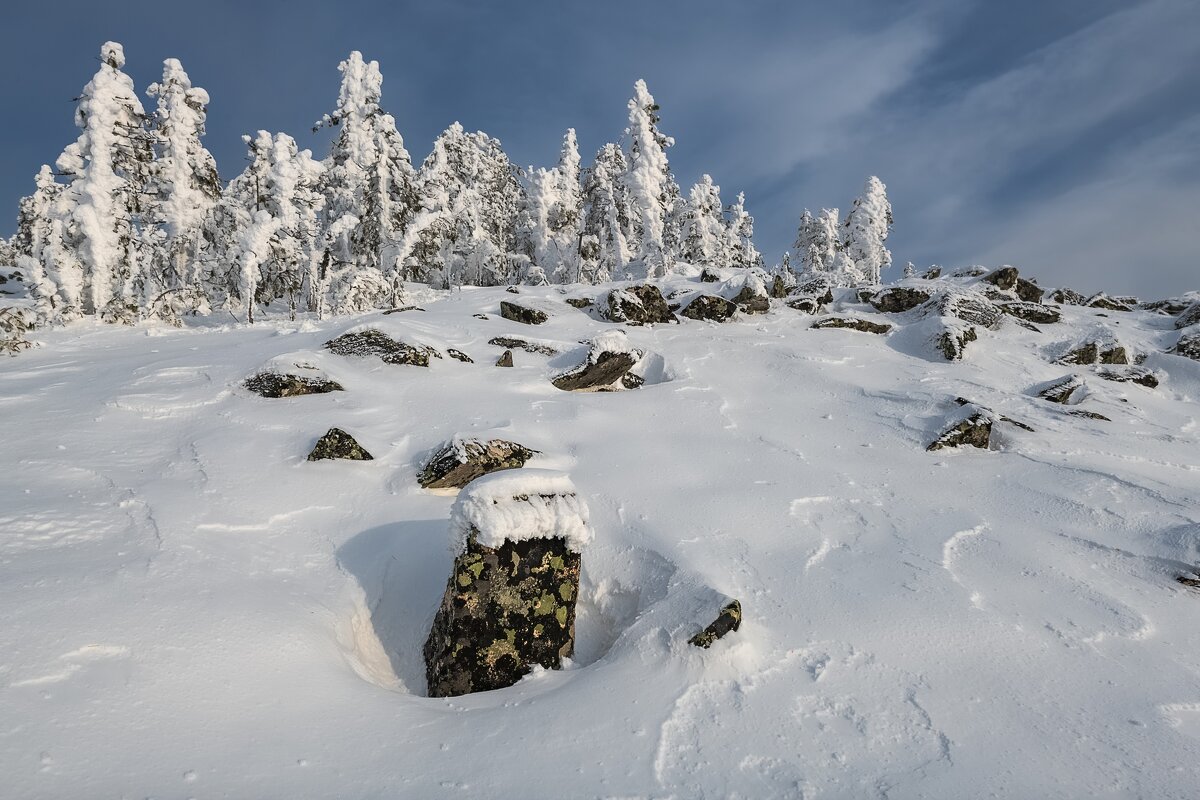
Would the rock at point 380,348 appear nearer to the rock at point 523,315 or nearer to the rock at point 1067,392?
the rock at point 523,315

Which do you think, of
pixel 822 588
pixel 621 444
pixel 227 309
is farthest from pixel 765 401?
pixel 227 309

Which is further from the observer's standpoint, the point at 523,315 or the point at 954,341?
the point at 523,315

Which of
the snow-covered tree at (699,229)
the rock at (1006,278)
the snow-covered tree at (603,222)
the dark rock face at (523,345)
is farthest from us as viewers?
the snow-covered tree at (699,229)

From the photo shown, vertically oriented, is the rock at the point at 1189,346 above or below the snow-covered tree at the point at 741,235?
below

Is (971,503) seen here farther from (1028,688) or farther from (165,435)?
(165,435)

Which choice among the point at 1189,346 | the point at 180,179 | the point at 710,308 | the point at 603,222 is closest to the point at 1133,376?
the point at 1189,346

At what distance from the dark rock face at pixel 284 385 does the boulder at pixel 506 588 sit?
5.14 meters

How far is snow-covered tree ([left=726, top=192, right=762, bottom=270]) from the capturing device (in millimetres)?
52500

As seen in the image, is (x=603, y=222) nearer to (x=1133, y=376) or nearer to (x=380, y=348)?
(x=380, y=348)

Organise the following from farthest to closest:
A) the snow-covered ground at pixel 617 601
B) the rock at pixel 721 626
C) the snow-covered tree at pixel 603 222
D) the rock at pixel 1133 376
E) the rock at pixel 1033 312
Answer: the snow-covered tree at pixel 603 222 < the rock at pixel 1033 312 < the rock at pixel 1133 376 < the rock at pixel 721 626 < the snow-covered ground at pixel 617 601

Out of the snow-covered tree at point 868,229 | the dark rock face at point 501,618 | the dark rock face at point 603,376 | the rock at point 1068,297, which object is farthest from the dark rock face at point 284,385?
the snow-covered tree at point 868,229

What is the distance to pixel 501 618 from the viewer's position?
4.07 m

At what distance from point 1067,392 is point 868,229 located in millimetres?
37406

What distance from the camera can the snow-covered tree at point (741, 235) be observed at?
5250 cm
